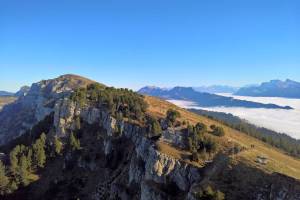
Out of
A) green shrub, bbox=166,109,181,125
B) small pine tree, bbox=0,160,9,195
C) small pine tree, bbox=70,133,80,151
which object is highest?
green shrub, bbox=166,109,181,125

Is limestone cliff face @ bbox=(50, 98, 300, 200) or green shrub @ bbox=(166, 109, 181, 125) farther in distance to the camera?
green shrub @ bbox=(166, 109, 181, 125)

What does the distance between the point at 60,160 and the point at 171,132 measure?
5712 centimetres

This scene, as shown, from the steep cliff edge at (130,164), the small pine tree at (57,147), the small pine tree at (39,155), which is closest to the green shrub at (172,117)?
the steep cliff edge at (130,164)

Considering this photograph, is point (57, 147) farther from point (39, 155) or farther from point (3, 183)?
point (3, 183)

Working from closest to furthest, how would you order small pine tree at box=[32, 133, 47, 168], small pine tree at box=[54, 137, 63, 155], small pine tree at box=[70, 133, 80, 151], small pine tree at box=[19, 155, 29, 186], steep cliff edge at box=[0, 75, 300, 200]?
1. steep cliff edge at box=[0, 75, 300, 200]
2. small pine tree at box=[19, 155, 29, 186]
3. small pine tree at box=[32, 133, 47, 168]
4. small pine tree at box=[70, 133, 80, 151]
5. small pine tree at box=[54, 137, 63, 155]

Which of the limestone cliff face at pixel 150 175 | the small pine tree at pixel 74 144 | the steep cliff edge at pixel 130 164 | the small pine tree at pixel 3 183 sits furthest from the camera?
the small pine tree at pixel 74 144

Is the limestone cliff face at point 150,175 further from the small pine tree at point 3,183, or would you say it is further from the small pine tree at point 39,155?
the small pine tree at point 3,183

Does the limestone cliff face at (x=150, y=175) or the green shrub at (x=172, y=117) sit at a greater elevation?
the green shrub at (x=172, y=117)

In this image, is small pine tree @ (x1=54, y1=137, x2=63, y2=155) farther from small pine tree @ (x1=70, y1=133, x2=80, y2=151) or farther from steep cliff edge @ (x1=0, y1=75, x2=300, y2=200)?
small pine tree @ (x1=70, y1=133, x2=80, y2=151)

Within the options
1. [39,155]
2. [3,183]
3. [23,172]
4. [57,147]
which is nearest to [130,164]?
[57,147]

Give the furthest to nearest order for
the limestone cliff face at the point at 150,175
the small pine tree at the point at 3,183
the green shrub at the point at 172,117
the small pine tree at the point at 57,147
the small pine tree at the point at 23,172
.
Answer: the small pine tree at the point at 57,147, the small pine tree at the point at 23,172, the small pine tree at the point at 3,183, the green shrub at the point at 172,117, the limestone cliff face at the point at 150,175

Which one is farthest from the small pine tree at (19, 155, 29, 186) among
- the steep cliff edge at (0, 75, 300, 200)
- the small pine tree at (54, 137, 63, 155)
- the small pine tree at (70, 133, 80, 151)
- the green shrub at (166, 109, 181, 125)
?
the green shrub at (166, 109, 181, 125)

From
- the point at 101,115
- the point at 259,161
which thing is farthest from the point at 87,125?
the point at 259,161

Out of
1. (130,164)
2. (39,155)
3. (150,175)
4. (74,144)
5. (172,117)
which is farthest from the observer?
(74,144)
